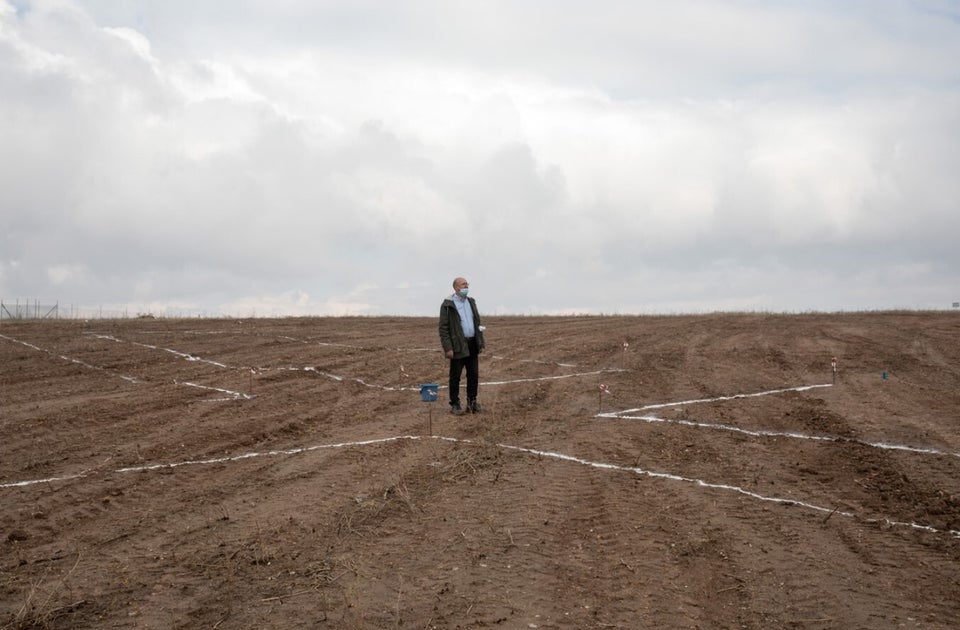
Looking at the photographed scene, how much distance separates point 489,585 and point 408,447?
460 cm

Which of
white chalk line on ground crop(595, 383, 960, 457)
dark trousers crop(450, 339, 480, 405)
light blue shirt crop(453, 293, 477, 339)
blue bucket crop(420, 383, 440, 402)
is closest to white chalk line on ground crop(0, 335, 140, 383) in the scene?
dark trousers crop(450, 339, 480, 405)

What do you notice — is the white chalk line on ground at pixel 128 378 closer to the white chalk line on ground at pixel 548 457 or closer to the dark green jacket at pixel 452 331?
the dark green jacket at pixel 452 331

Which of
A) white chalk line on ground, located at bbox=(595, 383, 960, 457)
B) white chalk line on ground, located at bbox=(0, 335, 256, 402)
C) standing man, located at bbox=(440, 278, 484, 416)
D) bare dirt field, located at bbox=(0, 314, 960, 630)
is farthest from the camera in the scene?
white chalk line on ground, located at bbox=(0, 335, 256, 402)

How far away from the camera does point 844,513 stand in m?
8.24

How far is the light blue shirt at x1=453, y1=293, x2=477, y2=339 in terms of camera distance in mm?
13570

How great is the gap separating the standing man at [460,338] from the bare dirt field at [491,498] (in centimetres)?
46

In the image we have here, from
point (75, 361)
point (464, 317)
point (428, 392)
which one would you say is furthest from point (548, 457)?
point (75, 361)

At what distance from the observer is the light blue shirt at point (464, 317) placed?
13570 mm

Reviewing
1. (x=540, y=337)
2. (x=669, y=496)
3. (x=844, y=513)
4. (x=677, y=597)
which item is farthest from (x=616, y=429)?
(x=540, y=337)

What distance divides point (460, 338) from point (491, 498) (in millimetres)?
5040

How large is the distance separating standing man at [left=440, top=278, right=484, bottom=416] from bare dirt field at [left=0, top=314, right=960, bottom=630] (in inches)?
17.9

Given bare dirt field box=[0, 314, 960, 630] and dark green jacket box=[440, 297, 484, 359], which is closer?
bare dirt field box=[0, 314, 960, 630]

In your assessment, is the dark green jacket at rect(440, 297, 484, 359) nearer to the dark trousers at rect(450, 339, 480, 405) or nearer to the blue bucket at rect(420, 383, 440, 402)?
the dark trousers at rect(450, 339, 480, 405)

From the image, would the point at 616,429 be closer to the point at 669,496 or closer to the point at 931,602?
the point at 669,496
